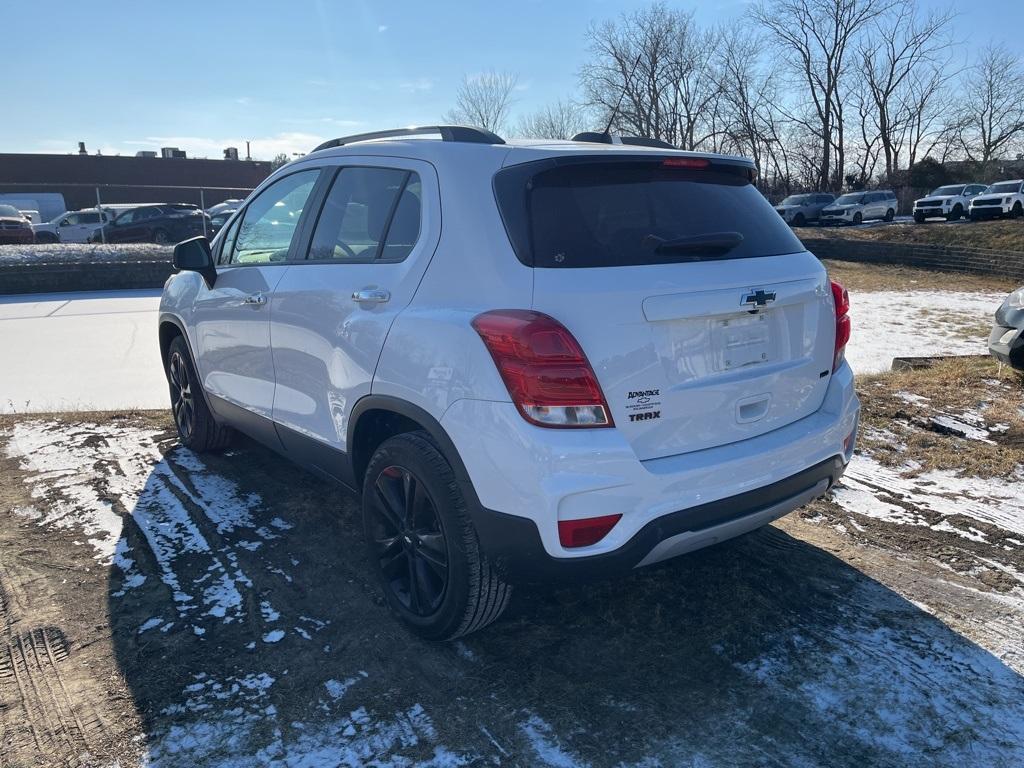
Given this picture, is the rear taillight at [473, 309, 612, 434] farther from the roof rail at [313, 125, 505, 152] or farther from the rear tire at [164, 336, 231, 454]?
the rear tire at [164, 336, 231, 454]

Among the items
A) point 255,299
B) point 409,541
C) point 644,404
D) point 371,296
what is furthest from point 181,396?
point 644,404

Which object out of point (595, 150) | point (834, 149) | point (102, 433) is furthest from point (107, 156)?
point (595, 150)

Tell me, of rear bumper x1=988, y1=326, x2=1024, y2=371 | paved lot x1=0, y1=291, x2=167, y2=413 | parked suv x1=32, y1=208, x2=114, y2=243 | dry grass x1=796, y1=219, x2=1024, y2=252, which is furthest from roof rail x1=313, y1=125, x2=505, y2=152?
parked suv x1=32, y1=208, x2=114, y2=243

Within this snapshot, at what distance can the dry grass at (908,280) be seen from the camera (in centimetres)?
1512

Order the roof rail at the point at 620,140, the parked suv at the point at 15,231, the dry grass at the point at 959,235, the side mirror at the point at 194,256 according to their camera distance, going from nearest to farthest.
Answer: the roof rail at the point at 620,140 < the side mirror at the point at 194,256 < the dry grass at the point at 959,235 < the parked suv at the point at 15,231

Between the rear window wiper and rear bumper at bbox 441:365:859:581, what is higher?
the rear window wiper

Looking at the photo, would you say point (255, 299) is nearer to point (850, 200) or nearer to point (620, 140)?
point (620, 140)

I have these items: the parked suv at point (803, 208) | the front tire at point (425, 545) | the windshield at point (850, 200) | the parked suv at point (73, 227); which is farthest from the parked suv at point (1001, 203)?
the front tire at point (425, 545)

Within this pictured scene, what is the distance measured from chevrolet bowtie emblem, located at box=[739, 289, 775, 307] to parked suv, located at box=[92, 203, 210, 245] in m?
24.9

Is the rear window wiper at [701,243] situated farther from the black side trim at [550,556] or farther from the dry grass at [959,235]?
the dry grass at [959,235]

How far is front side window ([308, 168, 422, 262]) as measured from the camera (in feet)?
9.96

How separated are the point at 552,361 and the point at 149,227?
26.0 m

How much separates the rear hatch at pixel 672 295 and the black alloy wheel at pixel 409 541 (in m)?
0.84

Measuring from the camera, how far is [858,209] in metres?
33.8
